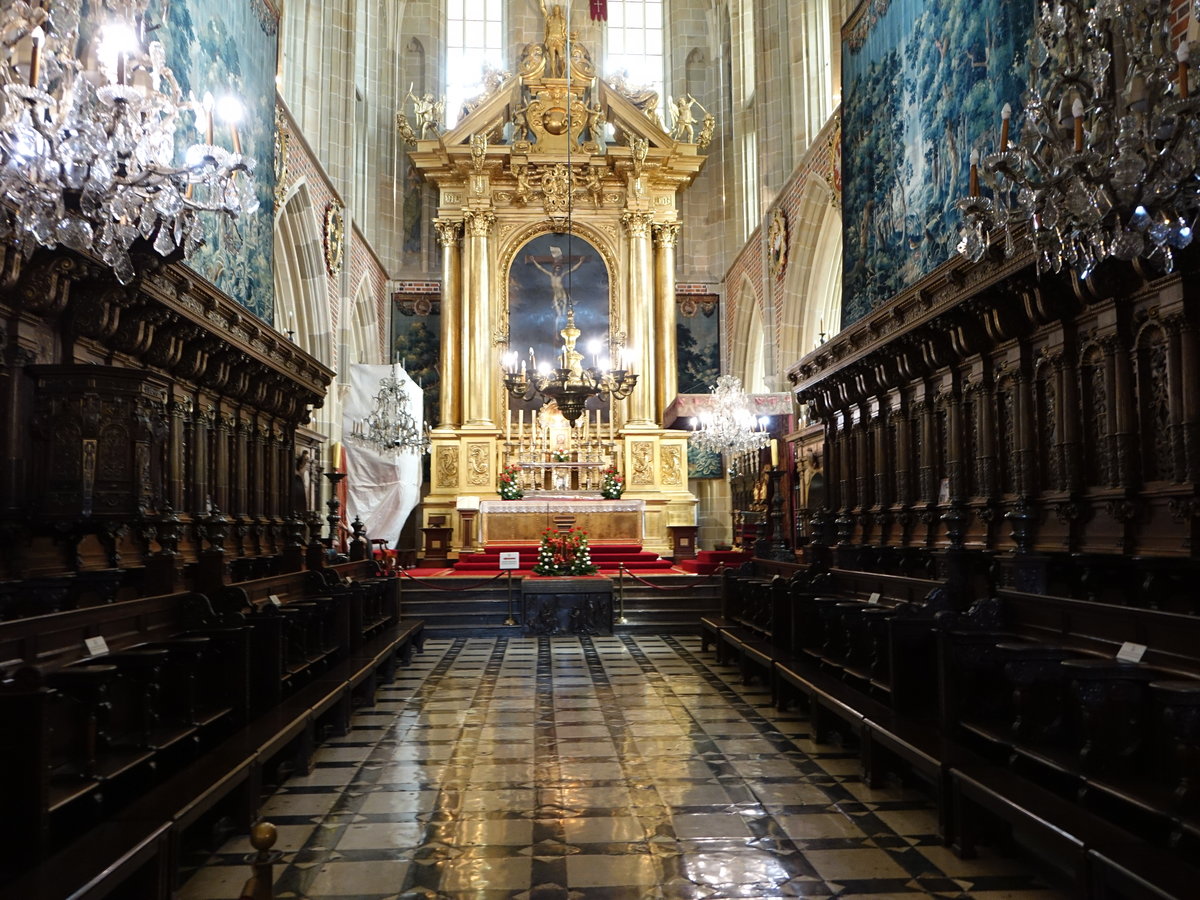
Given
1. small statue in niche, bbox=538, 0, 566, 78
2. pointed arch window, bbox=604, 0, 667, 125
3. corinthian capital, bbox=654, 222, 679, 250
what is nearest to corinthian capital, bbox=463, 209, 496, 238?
small statue in niche, bbox=538, 0, 566, 78

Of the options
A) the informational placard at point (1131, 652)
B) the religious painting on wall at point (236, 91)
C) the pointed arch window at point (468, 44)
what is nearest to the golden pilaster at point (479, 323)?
the pointed arch window at point (468, 44)

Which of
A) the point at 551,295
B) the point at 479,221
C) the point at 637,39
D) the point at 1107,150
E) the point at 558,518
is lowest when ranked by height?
the point at 558,518

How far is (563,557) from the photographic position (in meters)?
14.1

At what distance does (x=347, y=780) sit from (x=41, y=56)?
4.39 m

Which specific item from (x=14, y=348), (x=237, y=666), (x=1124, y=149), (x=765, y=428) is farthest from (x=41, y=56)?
(x=765, y=428)

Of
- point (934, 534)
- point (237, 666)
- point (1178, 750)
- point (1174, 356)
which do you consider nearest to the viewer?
point (1178, 750)

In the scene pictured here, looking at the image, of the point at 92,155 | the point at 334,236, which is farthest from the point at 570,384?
the point at 92,155

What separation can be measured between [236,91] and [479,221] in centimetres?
1004

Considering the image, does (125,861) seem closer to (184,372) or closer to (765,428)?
(184,372)

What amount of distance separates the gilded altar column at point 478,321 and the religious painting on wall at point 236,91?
7.96m

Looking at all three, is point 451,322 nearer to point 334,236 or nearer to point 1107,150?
point 334,236

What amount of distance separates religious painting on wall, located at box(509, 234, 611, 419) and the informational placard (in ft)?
59.8

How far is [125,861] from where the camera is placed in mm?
3086

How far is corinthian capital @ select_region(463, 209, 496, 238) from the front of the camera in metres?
22.0
